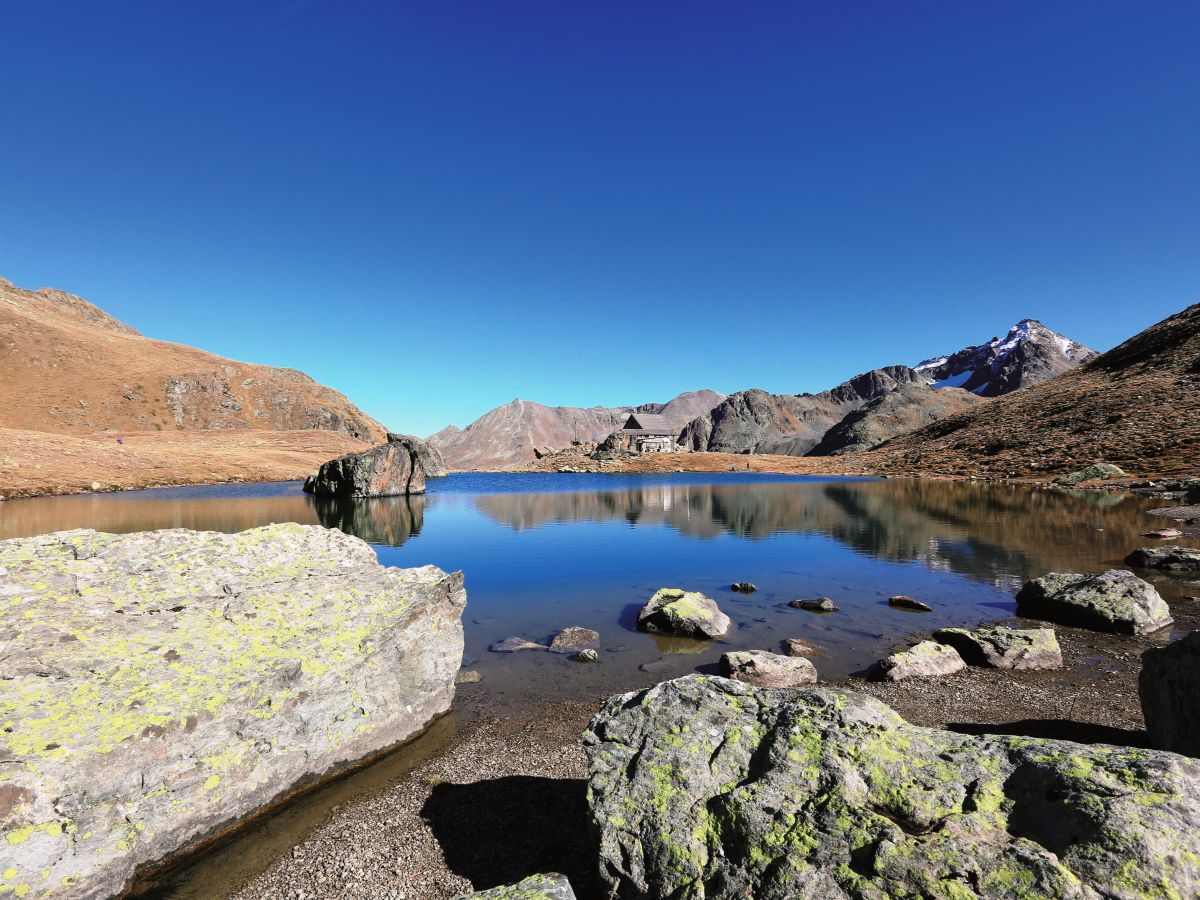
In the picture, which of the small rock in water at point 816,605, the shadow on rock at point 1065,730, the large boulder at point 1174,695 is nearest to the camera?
the large boulder at point 1174,695

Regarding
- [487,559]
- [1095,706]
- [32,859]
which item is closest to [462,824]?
[32,859]

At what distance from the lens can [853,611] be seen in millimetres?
21594

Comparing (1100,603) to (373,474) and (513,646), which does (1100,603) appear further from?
(373,474)

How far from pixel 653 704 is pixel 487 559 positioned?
26540 mm

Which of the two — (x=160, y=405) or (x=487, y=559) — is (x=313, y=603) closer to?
(x=487, y=559)

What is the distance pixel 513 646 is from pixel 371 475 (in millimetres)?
69933

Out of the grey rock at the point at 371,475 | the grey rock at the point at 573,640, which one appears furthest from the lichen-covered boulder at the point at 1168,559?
the grey rock at the point at 371,475

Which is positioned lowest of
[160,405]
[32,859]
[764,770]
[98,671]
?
[32,859]

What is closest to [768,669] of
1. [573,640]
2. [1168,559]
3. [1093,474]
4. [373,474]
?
[573,640]

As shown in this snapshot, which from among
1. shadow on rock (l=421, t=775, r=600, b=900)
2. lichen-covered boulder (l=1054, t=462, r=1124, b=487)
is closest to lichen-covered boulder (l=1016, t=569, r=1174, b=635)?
shadow on rock (l=421, t=775, r=600, b=900)

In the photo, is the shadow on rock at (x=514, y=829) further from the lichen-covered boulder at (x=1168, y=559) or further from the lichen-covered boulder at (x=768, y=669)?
Result: the lichen-covered boulder at (x=1168, y=559)

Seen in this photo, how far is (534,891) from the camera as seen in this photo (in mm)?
5660

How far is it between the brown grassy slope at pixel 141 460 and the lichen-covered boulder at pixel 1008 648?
68.8 metres

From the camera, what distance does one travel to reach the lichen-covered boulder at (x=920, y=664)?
571 inches
